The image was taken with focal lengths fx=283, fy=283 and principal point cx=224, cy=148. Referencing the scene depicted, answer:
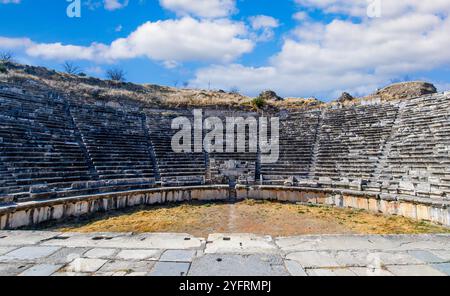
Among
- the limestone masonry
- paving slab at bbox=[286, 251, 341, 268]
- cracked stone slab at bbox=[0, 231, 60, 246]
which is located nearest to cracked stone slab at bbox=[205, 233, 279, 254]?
paving slab at bbox=[286, 251, 341, 268]

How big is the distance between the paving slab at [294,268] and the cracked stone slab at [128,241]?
1502 mm

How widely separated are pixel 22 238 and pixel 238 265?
407 cm

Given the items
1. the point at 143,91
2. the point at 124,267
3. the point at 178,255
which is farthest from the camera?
the point at 143,91

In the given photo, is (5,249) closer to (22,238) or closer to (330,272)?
(22,238)

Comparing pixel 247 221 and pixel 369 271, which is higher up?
pixel 369 271

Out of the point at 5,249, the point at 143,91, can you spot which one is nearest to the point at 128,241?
the point at 5,249

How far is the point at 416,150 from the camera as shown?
1336cm

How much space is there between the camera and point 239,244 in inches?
189

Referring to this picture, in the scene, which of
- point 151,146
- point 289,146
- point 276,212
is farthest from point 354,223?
point 151,146

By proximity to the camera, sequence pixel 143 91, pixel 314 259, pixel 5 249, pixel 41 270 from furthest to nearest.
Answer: pixel 143 91
pixel 5 249
pixel 314 259
pixel 41 270

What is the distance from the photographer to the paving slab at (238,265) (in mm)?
3678

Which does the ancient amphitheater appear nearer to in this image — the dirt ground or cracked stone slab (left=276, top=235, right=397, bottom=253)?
the dirt ground

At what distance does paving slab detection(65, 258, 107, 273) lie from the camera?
372 cm
